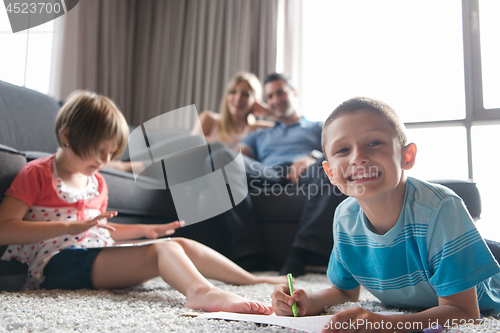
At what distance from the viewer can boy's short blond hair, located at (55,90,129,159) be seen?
0.81m

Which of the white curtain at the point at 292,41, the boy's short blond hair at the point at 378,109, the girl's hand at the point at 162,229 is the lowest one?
the girl's hand at the point at 162,229

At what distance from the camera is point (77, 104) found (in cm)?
84

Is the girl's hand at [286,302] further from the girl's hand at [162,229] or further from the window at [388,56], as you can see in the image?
the window at [388,56]

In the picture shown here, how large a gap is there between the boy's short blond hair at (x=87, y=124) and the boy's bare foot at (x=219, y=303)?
16.7 inches

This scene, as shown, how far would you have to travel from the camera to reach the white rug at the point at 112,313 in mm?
469

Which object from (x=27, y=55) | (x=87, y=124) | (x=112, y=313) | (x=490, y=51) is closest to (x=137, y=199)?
(x=87, y=124)

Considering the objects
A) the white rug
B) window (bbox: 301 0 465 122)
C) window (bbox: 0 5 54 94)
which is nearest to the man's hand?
the white rug

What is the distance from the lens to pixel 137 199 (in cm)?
119

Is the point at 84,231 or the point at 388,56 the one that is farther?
the point at 388,56

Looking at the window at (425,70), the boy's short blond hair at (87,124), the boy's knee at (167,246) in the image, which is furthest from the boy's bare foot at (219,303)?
the window at (425,70)

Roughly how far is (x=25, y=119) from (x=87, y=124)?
658 millimetres

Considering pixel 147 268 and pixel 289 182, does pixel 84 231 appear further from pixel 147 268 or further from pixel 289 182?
pixel 289 182

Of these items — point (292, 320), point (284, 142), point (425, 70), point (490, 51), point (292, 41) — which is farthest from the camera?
point (292, 41)

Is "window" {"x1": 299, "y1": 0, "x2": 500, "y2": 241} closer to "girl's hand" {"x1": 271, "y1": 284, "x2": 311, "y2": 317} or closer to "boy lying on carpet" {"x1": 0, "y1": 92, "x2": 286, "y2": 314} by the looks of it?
"boy lying on carpet" {"x1": 0, "y1": 92, "x2": 286, "y2": 314}
